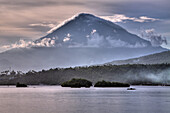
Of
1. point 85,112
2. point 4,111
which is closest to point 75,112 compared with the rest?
point 85,112

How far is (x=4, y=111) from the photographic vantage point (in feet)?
325

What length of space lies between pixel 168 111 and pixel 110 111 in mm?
13917

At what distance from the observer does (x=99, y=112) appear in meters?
97.1

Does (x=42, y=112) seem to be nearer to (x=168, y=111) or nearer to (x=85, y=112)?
(x=85, y=112)

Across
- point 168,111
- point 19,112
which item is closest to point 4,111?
point 19,112

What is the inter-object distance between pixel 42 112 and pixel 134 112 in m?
21.6

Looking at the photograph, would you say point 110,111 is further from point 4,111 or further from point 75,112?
point 4,111

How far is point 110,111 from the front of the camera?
99188mm

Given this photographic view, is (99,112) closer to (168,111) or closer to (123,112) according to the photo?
(123,112)

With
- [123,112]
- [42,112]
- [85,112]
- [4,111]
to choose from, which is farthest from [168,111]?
[4,111]

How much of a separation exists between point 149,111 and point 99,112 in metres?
12.3

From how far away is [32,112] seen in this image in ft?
317

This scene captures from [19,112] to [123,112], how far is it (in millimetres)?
24449

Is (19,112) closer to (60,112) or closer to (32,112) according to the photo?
(32,112)
